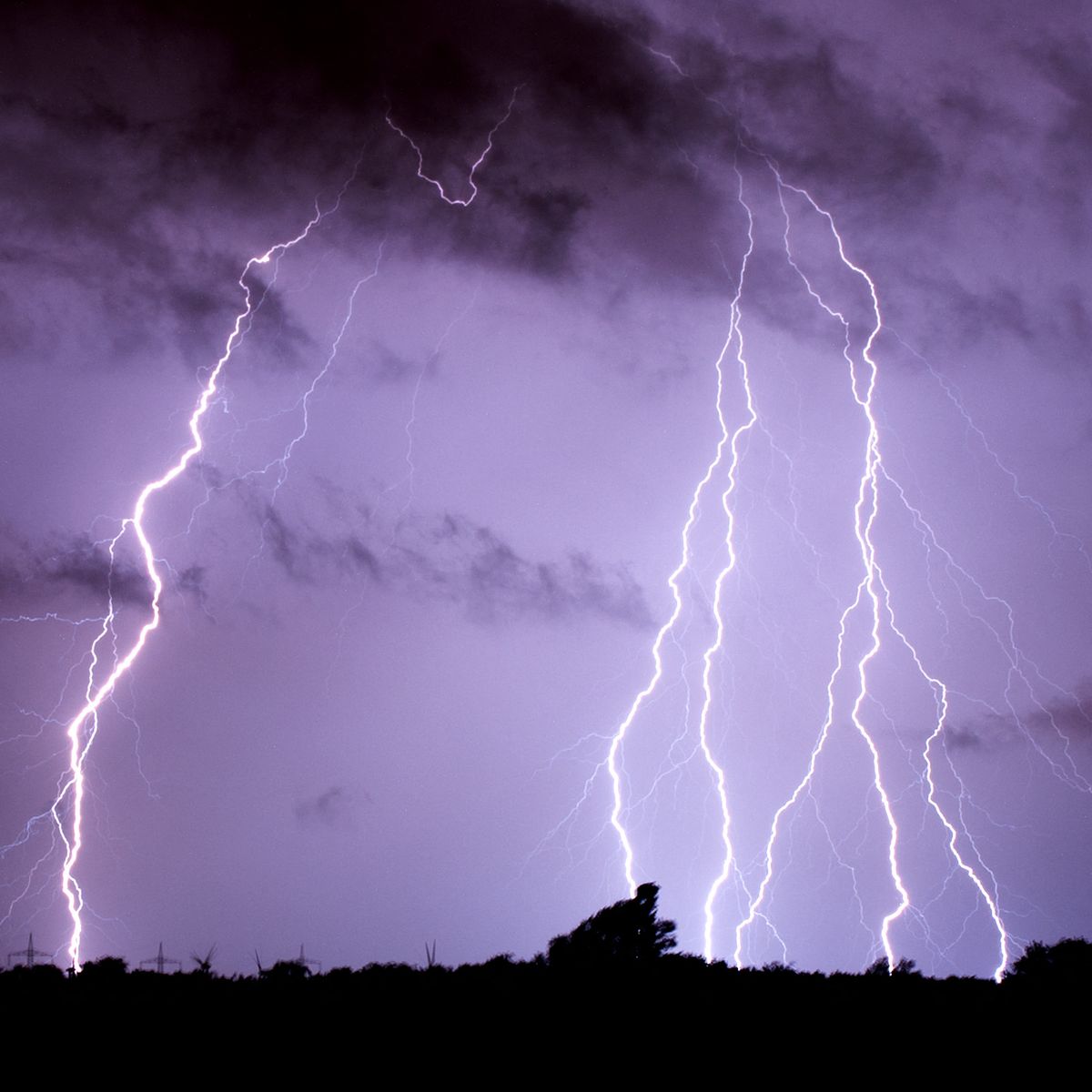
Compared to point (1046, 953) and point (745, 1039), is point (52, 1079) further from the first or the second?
point (1046, 953)

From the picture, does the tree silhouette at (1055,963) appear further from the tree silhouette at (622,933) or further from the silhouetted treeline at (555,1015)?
the tree silhouette at (622,933)

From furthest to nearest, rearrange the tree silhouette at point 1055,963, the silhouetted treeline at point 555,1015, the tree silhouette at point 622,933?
the tree silhouette at point 622,933 → the tree silhouette at point 1055,963 → the silhouetted treeline at point 555,1015

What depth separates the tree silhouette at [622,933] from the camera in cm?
913

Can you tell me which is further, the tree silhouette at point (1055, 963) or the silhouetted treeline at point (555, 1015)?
the tree silhouette at point (1055, 963)

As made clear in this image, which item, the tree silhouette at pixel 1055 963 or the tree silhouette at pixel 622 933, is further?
the tree silhouette at pixel 622 933

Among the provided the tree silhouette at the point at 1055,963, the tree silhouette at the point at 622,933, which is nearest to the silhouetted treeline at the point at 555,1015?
the tree silhouette at the point at 1055,963

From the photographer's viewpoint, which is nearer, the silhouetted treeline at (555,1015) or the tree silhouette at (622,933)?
the silhouetted treeline at (555,1015)

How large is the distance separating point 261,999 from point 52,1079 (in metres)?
1.15

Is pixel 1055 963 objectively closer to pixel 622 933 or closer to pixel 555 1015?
pixel 622 933

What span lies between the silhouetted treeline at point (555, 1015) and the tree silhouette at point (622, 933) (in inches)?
120

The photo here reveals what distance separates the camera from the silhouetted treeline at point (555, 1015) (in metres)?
4.38

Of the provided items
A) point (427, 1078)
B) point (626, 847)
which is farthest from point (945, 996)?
point (626, 847)

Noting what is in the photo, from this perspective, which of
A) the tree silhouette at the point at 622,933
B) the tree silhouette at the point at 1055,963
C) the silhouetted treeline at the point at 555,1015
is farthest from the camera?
the tree silhouette at the point at 622,933

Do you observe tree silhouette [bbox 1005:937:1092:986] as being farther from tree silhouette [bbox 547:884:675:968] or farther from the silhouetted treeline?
tree silhouette [bbox 547:884:675:968]
